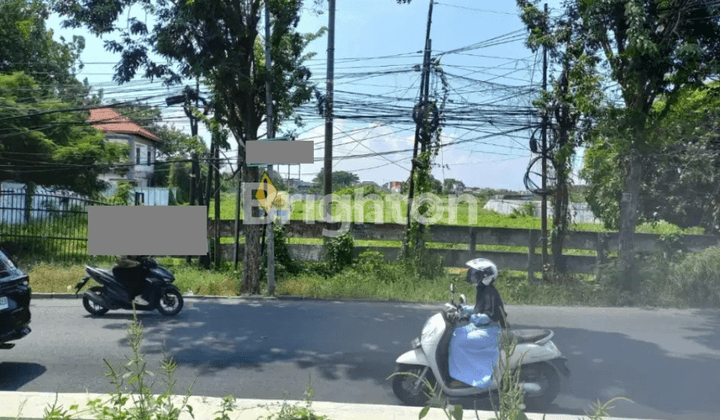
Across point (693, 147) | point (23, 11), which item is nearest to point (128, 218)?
point (693, 147)

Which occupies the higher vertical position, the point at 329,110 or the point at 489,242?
the point at 329,110

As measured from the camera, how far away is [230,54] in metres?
13.5

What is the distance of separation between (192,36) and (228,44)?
30.3 inches

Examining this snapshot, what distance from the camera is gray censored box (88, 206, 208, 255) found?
1167 cm

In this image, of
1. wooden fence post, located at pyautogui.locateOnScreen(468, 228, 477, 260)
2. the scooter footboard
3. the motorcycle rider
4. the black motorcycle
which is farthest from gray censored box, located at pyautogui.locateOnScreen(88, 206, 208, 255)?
wooden fence post, located at pyautogui.locateOnScreen(468, 228, 477, 260)

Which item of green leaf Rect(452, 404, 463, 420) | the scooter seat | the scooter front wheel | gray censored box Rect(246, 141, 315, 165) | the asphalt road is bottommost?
the asphalt road

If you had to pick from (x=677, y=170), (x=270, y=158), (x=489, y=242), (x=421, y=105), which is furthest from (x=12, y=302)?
(x=677, y=170)

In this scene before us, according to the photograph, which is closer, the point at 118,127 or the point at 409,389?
the point at 409,389

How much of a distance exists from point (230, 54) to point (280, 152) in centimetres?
217

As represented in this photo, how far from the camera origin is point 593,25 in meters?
13.1

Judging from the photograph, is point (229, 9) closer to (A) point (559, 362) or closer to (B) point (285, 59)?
(B) point (285, 59)

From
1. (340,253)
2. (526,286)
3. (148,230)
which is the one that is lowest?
(526,286)

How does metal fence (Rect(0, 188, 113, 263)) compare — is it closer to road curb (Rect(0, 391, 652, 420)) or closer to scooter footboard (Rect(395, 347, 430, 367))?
road curb (Rect(0, 391, 652, 420))

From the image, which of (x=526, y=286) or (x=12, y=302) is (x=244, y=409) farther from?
(x=526, y=286)
